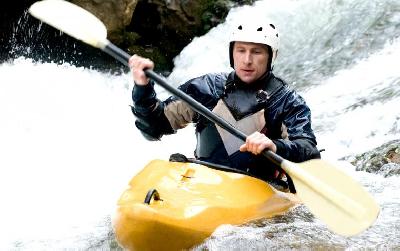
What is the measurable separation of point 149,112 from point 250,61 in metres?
0.66

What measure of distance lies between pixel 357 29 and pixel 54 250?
237 inches

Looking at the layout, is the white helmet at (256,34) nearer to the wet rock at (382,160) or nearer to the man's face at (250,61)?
the man's face at (250,61)

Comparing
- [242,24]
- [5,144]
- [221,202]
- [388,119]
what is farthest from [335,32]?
[221,202]

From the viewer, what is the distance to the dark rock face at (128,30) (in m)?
9.90

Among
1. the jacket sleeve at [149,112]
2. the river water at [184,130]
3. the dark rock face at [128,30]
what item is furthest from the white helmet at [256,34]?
the dark rock face at [128,30]

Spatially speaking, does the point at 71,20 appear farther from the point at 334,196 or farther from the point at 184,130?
the point at 184,130

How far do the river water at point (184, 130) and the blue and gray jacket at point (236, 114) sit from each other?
17.6 inches

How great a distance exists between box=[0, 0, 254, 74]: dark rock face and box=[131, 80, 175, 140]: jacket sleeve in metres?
6.33

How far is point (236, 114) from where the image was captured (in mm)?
3648

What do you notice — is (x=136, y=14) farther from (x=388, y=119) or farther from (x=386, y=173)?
(x=386, y=173)

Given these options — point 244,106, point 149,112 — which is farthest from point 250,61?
point 149,112

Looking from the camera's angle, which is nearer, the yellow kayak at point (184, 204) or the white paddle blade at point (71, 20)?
the yellow kayak at point (184, 204)

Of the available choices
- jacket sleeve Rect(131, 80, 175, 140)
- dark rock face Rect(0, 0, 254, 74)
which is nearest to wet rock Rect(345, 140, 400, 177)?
jacket sleeve Rect(131, 80, 175, 140)

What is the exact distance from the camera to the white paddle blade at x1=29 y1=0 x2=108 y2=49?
3535mm
